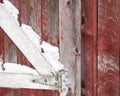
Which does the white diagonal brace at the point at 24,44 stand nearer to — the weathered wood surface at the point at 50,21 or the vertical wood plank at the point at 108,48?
the weathered wood surface at the point at 50,21

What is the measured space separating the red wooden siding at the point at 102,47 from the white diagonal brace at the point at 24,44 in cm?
31

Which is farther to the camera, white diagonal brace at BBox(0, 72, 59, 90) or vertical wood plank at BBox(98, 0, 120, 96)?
white diagonal brace at BBox(0, 72, 59, 90)

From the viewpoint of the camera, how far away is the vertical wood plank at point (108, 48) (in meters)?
2.21

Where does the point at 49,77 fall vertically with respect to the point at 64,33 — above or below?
below

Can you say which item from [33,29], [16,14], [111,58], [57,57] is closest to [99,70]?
[111,58]

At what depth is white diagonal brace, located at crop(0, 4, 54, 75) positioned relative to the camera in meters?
2.30

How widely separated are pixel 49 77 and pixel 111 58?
48cm

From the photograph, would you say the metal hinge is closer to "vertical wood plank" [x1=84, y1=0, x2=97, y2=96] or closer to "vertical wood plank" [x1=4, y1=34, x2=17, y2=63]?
"vertical wood plank" [x1=84, y1=0, x2=97, y2=96]

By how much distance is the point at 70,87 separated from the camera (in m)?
2.27

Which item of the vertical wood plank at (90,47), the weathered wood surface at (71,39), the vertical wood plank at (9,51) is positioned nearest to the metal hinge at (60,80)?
the weathered wood surface at (71,39)

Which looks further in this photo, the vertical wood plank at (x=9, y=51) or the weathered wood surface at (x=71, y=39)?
the vertical wood plank at (x=9, y=51)

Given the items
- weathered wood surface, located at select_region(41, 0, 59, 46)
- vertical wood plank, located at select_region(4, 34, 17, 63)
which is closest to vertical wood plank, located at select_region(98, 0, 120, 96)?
weathered wood surface, located at select_region(41, 0, 59, 46)

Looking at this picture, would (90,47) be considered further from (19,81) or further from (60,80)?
(19,81)

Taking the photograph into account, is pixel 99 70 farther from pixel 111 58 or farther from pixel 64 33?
pixel 64 33
